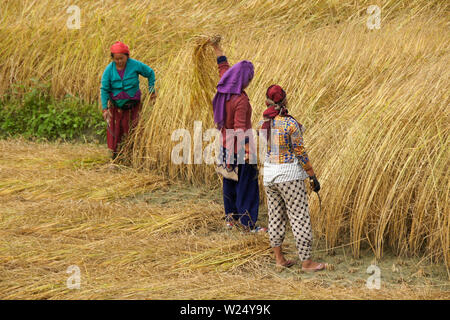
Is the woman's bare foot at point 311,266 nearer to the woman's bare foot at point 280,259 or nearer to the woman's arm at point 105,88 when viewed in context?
the woman's bare foot at point 280,259

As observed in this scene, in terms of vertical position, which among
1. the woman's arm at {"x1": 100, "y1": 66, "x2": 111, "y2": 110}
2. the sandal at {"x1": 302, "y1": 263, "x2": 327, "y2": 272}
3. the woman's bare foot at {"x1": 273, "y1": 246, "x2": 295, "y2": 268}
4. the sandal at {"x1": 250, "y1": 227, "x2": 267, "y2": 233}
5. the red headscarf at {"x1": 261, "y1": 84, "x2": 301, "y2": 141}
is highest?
the woman's arm at {"x1": 100, "y1": 66, "x2": 111, "y2": 110}

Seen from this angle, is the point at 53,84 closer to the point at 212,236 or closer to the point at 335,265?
the point at 212,236

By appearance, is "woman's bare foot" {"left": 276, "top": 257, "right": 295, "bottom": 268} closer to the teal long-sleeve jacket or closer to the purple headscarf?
the purple headscarf

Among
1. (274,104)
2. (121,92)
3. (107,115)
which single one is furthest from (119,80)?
(274,104)

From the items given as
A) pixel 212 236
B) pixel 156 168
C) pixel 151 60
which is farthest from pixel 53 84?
pixel 212 236

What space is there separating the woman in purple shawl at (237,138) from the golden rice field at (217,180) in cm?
22

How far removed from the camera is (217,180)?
6.30 metres

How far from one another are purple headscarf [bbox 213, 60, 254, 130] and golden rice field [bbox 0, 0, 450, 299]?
2.51ft

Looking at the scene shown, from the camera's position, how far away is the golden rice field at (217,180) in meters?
4.16

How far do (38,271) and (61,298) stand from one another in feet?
1.57

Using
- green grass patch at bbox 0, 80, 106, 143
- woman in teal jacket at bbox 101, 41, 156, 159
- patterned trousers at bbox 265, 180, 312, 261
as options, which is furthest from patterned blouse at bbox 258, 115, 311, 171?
green grass patch at bbox 0, 80, 106, 143

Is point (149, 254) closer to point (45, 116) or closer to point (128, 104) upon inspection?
point (128, 104)

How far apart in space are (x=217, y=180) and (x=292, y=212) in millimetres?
2083

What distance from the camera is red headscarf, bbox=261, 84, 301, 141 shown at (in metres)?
4.23
